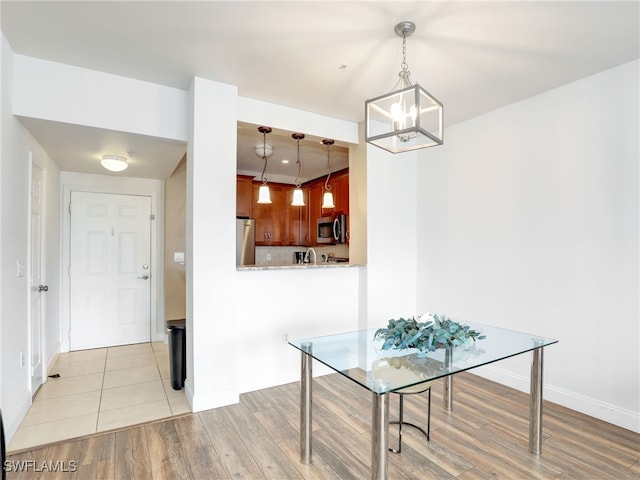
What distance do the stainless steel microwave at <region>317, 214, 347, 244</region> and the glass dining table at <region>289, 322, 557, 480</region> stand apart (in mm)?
2946

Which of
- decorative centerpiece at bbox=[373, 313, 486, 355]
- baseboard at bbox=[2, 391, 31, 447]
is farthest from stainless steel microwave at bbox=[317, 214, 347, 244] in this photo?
baseboard at bbox=[2, 391, 31, 447]

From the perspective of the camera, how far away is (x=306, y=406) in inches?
80.8

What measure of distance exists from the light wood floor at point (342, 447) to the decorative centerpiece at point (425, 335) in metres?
0.72

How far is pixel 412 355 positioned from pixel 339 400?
128 centimetres

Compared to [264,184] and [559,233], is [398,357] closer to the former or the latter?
[559,233]

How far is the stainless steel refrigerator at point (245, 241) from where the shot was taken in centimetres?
533

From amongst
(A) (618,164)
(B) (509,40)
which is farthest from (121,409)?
(A) (618,164)

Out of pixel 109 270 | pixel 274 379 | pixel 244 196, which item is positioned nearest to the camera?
pixel 274 379

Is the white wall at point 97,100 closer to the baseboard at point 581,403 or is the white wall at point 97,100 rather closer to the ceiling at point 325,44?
the ceiling at point 325,44

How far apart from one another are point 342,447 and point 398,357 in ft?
2.65

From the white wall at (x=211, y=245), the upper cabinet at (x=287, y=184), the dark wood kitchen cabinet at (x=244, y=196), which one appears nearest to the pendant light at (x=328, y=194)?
the upper cabinet at (x=287, y=184)

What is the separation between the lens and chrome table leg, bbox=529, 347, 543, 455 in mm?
2150

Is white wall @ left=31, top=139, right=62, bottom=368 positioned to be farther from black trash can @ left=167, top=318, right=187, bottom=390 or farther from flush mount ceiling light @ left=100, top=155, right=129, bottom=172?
black trash can @ left=167, top=318, right=187, bottom=390

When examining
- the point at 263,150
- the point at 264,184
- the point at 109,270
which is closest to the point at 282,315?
the point at 264,184
